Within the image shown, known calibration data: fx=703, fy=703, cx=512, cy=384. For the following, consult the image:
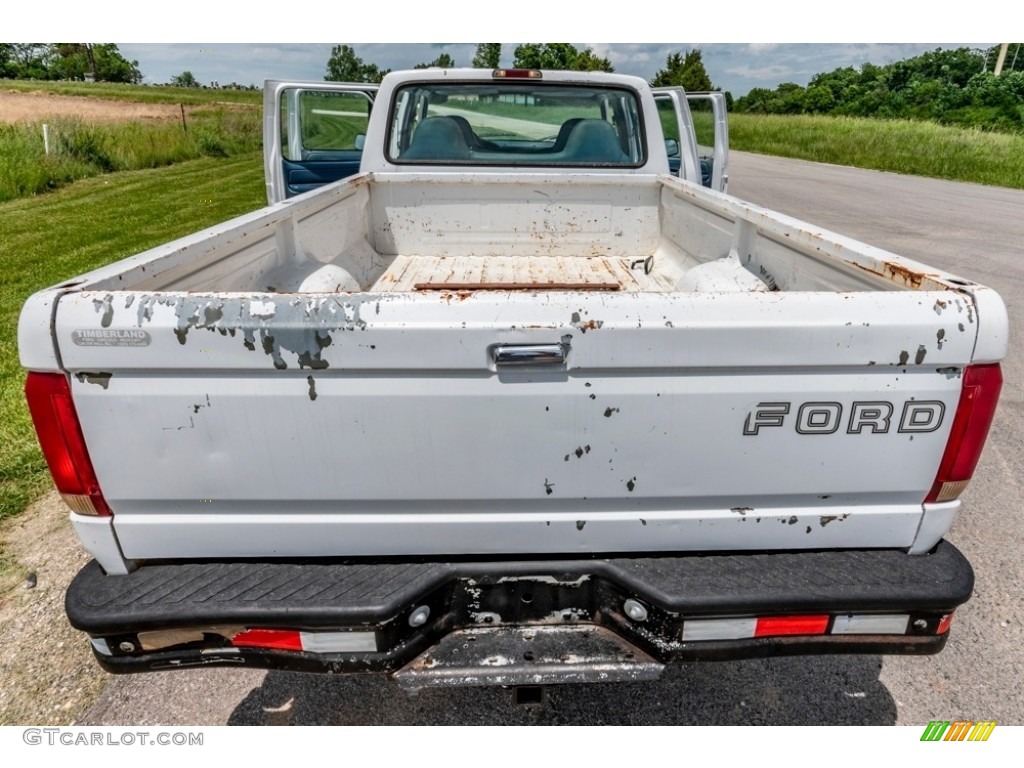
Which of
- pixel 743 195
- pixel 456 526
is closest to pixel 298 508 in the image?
pixel 456 526

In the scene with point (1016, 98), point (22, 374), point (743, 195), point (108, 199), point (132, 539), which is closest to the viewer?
point (132, 539)

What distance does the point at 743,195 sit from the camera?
46.5 feet

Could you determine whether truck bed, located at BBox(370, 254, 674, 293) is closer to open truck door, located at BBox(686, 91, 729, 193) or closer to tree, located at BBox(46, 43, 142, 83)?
open truck door, located at BBox(686, 91, 729, 193)

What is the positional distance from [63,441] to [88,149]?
16.7 meters

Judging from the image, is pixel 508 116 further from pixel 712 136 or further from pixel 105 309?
pixel 105 309

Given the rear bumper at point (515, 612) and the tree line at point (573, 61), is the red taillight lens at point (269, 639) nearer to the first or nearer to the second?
the rear bumper at point (515, 612)

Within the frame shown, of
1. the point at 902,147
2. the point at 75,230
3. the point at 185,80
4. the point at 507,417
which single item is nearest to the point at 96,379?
the point at 507,417

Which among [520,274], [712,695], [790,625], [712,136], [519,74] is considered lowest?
[712,695]

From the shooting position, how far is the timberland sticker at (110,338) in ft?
5.16

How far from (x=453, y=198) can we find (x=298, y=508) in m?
3.12

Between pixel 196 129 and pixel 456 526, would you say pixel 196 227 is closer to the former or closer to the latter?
pixel 456 526

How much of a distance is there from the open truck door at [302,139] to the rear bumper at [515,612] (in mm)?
4088

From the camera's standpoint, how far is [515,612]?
75.2 inches

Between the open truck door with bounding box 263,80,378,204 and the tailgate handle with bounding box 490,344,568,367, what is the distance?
13.5 feet
